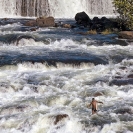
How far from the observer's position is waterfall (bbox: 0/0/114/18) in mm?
50344

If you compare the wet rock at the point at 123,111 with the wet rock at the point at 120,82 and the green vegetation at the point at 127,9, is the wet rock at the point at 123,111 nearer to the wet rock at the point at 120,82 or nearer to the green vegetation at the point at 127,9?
the wet rock at the point at 120,82

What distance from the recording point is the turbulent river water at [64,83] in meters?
14.5

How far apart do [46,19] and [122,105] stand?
82.8 ft

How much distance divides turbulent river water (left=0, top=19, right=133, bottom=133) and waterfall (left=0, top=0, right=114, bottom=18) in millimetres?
19962

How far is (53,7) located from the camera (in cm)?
5278

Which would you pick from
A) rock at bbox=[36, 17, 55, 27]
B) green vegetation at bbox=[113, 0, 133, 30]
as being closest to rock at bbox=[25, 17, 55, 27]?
rock at bbox=[36, 17, 55, 27]

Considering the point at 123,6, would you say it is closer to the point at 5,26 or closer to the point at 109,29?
the point at 109,29

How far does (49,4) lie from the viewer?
52188 mm

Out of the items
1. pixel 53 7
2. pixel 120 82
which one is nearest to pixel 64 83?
pixel 120 82

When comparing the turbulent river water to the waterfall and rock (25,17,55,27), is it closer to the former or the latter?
rock (25,17,55,27)

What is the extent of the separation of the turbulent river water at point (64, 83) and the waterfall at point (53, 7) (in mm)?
19962

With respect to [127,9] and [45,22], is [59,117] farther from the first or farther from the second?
[45,22]

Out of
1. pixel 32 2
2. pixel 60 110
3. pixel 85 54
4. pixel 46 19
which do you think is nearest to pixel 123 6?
pixel 46 19

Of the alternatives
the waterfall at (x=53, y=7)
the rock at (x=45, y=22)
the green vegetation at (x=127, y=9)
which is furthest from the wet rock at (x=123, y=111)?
the waterfall at (x=53, y=7)
